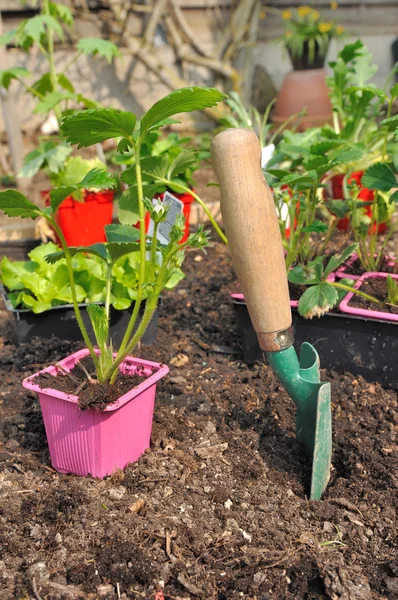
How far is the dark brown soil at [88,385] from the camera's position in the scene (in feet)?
4.59

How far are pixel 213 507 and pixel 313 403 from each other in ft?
1.01

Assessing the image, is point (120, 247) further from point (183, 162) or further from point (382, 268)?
point (382, 268)

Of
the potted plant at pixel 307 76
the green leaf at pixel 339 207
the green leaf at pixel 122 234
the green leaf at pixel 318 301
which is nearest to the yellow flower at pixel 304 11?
the potted plant at pixel 307 76

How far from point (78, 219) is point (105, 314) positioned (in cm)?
142

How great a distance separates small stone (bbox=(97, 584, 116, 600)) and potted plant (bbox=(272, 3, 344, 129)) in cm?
346

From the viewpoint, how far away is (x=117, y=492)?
1418mm

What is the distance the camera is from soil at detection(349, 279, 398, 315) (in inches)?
74.3

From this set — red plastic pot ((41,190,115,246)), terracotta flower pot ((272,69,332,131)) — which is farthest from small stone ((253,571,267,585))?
terracotta flower pot ((272,69,332,131))

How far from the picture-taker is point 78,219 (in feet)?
9.22

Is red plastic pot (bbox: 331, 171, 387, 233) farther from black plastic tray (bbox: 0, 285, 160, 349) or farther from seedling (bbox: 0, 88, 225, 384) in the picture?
seedling (bbox: 0, 88, 225, 384)

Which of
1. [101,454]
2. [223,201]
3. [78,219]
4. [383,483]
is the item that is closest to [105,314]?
[101,454]

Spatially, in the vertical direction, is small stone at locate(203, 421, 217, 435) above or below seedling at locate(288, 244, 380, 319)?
below

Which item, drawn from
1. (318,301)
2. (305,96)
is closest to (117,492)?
(318,301)

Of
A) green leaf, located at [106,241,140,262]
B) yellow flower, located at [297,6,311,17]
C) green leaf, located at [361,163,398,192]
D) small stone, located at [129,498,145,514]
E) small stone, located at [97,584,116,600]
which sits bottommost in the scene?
small stone, located at [129,498,145,514]
